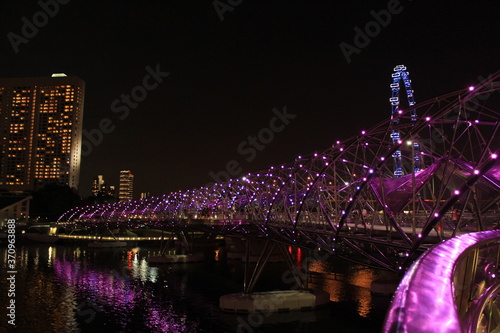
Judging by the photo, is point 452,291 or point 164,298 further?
point 164,298

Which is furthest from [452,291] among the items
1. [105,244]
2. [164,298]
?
[105,244]

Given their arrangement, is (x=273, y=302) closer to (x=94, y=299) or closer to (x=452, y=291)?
(x=94, y=299)

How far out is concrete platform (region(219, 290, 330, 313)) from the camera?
134 feet

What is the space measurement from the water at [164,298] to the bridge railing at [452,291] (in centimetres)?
3090

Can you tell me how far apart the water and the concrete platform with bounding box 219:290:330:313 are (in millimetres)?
856

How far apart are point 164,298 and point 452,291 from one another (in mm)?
48755

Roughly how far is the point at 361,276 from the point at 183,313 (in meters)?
29.1

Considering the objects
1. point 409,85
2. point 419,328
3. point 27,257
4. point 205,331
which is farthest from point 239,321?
point 409,85

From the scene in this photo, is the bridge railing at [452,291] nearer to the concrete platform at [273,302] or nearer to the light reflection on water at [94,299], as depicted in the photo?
the light reflection on water at [94,299]

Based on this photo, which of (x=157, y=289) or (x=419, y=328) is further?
(x=157, y=289)

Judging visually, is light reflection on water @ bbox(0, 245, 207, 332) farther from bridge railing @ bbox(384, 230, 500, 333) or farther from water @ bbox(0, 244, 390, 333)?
bridge railing @ bbox(384, 230, 500, 333)

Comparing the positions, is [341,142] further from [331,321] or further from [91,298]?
[91,298]

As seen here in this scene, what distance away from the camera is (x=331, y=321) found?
38312mm

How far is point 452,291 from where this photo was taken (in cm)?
370
